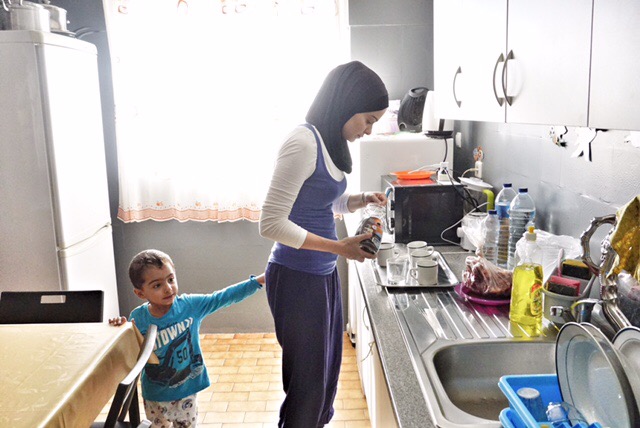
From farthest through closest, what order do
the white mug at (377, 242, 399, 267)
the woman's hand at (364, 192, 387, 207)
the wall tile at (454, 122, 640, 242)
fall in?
1. the woman's hand at (364, 192, 387, 207)
2. the white mug at (377, 242, 399, 267)
3. the wall tile at (454, 122, 640, 242)

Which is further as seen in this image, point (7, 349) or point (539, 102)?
point (7, 349)

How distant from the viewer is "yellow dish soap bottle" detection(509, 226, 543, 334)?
1.30 meters

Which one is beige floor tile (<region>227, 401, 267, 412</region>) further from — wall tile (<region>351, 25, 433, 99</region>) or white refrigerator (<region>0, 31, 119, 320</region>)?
wall tile (<region>351, 25, 433, 99</region>)

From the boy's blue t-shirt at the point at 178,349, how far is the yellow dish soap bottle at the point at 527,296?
3.18 feet

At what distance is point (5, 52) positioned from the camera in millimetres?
2414

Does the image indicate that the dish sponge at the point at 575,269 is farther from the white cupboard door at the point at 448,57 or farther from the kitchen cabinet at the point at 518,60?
the white cupboard door at the point at 448,57

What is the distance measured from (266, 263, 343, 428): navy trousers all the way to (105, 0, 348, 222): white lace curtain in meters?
1.51

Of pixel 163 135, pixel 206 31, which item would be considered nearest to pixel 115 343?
pixel 163 135

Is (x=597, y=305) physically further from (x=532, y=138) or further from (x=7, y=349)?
(x=7, y=349)

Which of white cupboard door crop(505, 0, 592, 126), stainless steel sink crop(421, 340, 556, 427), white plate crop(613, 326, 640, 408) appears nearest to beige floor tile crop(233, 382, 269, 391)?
stainless steel sink crop(421, 340, 556, 427)

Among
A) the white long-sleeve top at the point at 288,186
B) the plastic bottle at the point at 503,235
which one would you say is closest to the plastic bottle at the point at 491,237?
the plastic bottle at the point at 503,235

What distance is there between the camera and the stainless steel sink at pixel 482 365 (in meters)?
1.23

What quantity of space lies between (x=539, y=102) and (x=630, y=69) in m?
0.33

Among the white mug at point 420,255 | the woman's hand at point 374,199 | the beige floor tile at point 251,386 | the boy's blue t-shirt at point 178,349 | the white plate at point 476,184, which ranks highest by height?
the white plate at point 476,184
